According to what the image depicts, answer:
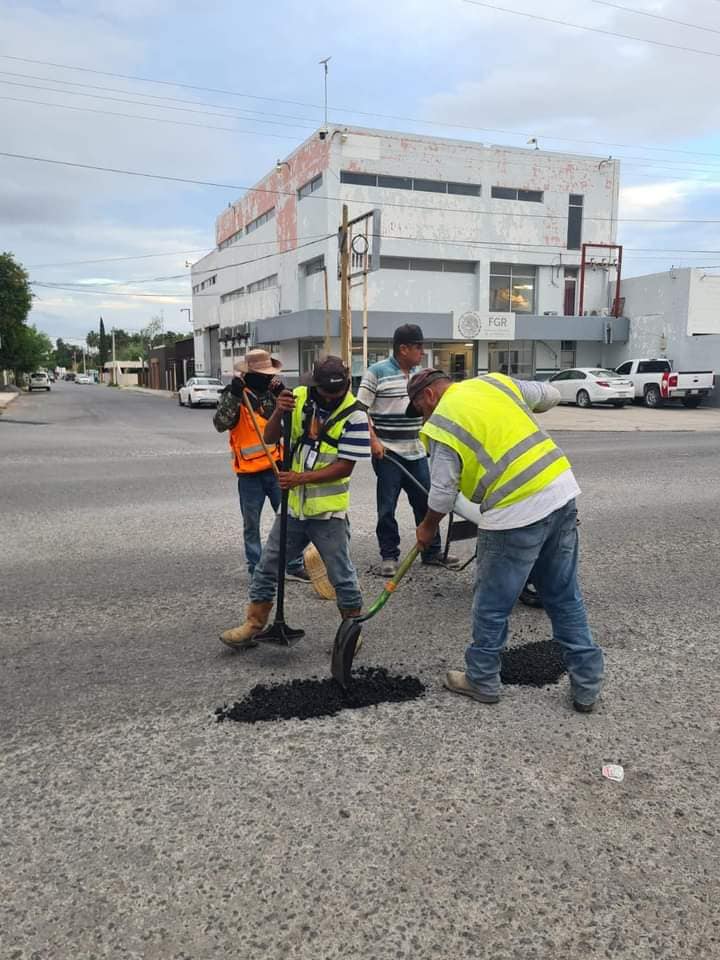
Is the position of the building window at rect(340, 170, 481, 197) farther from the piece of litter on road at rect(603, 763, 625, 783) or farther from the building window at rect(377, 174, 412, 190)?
the piece of litter on road at rect(603, 763, 625, 783)

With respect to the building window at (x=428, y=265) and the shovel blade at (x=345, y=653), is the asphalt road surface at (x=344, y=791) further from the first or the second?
the building window at (x=428, y=265)

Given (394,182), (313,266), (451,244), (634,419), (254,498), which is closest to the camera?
(254,498)

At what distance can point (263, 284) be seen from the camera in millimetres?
39844

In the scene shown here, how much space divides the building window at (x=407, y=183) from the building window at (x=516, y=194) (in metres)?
0.91

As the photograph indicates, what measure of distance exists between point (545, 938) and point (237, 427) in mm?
3600

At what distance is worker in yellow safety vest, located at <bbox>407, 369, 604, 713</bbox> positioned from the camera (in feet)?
10.6

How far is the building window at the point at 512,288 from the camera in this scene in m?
33.3

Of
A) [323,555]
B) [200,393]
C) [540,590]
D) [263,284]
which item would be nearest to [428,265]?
[263,284]

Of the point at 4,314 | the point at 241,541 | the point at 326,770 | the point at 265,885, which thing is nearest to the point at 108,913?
the point at 265,885

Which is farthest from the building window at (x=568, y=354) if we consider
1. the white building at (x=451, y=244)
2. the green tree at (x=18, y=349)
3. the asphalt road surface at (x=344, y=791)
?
the green tree at (x=18, y=349)

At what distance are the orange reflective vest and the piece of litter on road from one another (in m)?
2.83

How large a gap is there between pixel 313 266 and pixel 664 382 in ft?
54.2

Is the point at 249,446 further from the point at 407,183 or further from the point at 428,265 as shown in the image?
the point at 407,183

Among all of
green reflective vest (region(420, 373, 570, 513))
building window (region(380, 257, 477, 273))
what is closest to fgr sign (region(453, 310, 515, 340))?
building window (region(380, 257, 477, 273))
